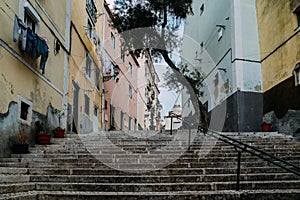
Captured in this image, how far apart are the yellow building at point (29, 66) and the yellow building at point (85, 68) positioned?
152 cm

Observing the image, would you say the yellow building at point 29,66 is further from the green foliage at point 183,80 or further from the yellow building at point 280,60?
the yellow building at point 280,60

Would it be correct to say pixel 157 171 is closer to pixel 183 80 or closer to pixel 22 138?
pixel 22 138

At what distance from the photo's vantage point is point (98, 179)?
237 inches

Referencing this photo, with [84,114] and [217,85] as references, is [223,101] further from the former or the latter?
[84,114]

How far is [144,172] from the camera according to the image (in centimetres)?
644

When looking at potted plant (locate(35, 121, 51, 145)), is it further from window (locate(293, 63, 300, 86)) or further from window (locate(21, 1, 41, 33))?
window (locate(293, 63, 300, 86))

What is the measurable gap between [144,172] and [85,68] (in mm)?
9766

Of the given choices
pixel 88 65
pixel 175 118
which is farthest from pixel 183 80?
pixel 88 65

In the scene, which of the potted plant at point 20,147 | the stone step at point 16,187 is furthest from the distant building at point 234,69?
the stone step at point 16,187

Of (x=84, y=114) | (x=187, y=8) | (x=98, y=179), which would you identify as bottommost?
(x=98, y=179)

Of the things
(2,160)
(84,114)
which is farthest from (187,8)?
(2,160)

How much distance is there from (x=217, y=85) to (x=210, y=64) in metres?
1.87

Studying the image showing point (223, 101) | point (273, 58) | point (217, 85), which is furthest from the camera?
point (217, 85)

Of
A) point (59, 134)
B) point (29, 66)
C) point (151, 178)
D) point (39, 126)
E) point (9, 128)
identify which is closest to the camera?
point (151, 178)
